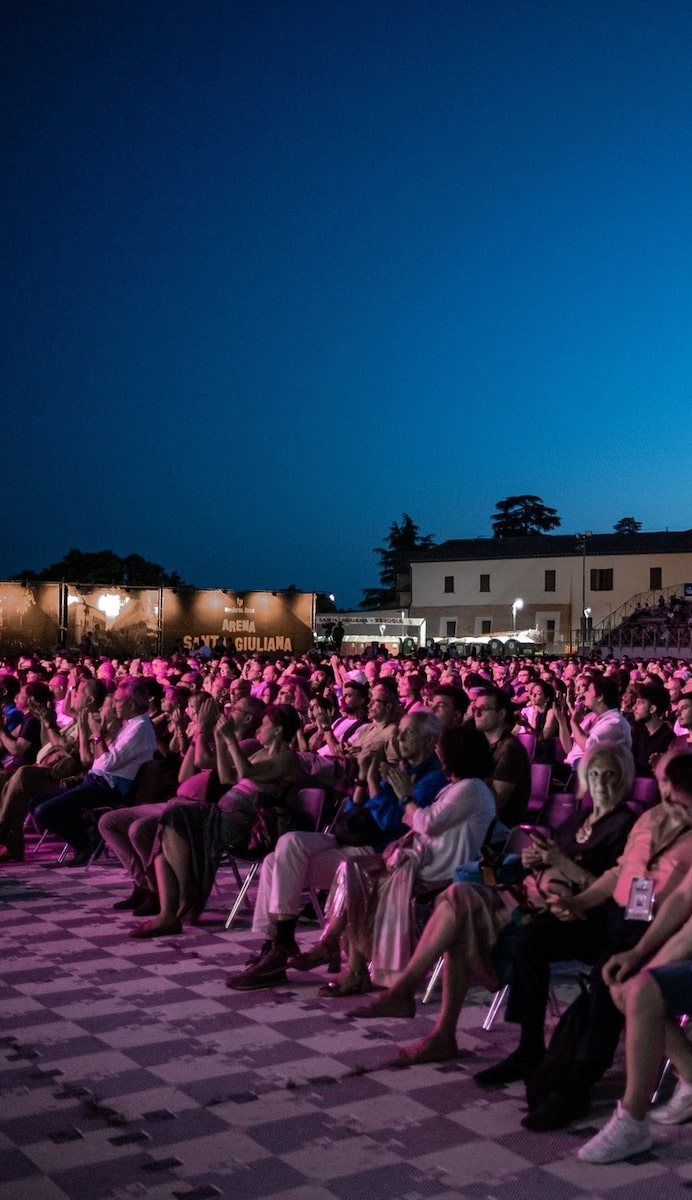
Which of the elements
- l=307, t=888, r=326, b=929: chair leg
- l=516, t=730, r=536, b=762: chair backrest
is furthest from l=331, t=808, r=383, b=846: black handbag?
l=516, t=730, r=536, b=762: chair backrest

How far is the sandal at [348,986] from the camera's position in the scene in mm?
5578

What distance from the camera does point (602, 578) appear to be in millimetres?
61750

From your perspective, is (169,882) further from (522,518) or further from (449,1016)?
(522,518)

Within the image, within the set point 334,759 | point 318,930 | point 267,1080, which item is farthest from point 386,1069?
point 334,759

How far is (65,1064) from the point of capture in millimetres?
4562

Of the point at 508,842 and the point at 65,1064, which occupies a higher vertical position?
Result: the point at 508,842

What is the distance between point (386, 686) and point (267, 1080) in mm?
3788

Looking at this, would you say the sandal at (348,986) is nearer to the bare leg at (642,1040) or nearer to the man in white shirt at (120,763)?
the bare leg at (642,1040)

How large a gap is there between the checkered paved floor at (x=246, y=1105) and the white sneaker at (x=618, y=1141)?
0.04 m

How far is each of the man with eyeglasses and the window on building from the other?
185ft

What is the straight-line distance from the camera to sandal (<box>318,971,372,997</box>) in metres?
5.58

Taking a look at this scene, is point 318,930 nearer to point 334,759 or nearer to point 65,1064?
point 334,759

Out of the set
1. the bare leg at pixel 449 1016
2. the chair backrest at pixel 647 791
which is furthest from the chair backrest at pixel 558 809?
the bare leg at pixel 449 1016

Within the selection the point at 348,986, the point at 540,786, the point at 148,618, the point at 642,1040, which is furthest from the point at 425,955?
the point at 148,618
